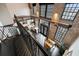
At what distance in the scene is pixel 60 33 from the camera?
1.40 meters

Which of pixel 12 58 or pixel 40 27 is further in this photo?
pixel 40 27

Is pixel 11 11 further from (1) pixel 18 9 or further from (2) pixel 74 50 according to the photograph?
(2) pixel 74 50

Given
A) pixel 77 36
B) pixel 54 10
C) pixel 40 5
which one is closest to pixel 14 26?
pixel 40 5

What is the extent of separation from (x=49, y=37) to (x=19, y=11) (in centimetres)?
59

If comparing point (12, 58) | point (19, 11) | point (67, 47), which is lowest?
point (12, 58)

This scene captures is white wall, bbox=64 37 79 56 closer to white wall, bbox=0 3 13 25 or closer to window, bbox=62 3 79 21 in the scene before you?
window, bbox=62 3 79 21

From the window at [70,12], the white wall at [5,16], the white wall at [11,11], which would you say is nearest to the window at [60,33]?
the window at [70,12]

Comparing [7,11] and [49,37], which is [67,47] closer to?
[49,37]

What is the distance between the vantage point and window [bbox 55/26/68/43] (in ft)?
4.59

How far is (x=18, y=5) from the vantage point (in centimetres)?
137

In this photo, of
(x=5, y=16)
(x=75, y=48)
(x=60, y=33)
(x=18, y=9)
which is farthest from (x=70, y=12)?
(x=5, y=16)

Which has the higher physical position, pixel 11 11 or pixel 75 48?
pixel 11 11

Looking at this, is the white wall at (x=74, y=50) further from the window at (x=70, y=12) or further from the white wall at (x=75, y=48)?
the window at (x=70, y=12)

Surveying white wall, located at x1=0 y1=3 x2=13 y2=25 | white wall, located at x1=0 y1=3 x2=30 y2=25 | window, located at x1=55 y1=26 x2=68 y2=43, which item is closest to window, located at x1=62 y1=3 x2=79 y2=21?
window, located at x1=55 y1=26 x2=68 y2=43
